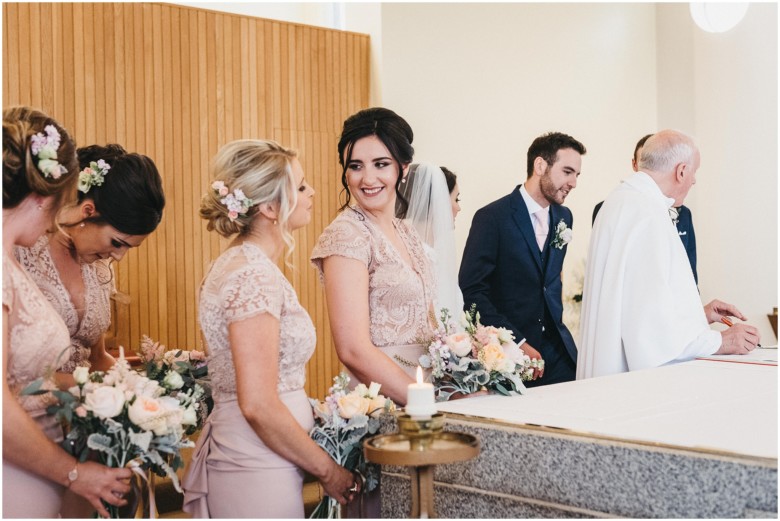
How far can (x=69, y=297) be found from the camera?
3.09m

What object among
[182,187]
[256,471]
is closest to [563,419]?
[256,471]

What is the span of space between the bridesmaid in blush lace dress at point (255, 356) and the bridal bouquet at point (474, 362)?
0.42 m

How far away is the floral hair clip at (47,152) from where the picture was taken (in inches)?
86.3

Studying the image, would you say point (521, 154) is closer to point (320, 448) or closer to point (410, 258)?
point (410, 258)

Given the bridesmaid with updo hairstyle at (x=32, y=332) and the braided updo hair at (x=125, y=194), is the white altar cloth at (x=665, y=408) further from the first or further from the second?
the braided updo hair at (x=125, y=194)

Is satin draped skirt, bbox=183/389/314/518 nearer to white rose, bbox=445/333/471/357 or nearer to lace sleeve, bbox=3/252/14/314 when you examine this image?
white rose, bbox=445/333/471/357

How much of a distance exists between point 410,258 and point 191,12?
406 centimetres

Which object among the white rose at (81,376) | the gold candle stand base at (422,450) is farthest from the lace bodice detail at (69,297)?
the gold candle stand base at (422,450)

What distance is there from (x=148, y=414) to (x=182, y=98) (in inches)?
179

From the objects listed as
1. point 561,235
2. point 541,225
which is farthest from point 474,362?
point 541,225

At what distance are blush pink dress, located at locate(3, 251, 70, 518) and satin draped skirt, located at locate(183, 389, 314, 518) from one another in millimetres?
400

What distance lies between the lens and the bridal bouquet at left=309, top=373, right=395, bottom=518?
93.0 inches

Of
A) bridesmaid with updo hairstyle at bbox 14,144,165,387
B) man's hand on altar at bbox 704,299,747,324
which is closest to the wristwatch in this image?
bridesmaid with updo hairstyle at bbox 14,144,165,387

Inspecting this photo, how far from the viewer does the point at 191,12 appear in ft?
21.0
